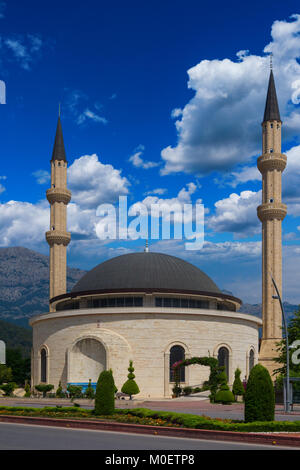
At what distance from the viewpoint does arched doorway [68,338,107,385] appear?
169 ft

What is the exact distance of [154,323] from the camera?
5184cm

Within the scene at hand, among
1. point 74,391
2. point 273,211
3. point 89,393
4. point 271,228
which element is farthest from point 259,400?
point 273,211

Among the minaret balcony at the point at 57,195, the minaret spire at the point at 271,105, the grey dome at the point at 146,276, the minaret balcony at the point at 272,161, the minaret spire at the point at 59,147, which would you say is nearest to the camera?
the grey dome at the point at 146,276

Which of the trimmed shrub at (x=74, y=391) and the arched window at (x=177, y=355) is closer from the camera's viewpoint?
the trimmed shrub at (x=74, y=391)

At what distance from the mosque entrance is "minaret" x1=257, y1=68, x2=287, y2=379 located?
798 inches

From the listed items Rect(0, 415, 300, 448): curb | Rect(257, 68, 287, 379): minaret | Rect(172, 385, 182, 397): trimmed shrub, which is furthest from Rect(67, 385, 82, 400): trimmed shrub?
Rect(257, 68, 287, 379): minaret

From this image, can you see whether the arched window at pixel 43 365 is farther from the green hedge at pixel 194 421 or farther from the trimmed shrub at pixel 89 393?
the green hedge at pixel 194 421

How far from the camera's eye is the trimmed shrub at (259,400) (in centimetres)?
2344

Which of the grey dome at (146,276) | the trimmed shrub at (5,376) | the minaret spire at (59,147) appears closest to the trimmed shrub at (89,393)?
the grey dome at (146,276)

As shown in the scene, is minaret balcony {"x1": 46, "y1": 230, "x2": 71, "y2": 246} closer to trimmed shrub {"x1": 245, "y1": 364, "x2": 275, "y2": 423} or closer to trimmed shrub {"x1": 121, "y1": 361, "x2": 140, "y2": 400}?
trimmed shrub {"x1": 121, "y1": 361, "x2": 140, "y2": 400}

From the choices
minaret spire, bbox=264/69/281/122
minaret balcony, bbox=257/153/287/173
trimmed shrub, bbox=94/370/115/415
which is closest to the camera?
trimmed shrub, bbox=94/370/115/415

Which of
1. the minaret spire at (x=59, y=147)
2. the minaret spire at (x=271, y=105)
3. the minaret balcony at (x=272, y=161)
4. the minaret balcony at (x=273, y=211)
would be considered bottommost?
the minaret balcony at (x=273, y=211)

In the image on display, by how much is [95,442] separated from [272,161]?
50807mm

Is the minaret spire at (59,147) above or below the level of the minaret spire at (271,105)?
below
